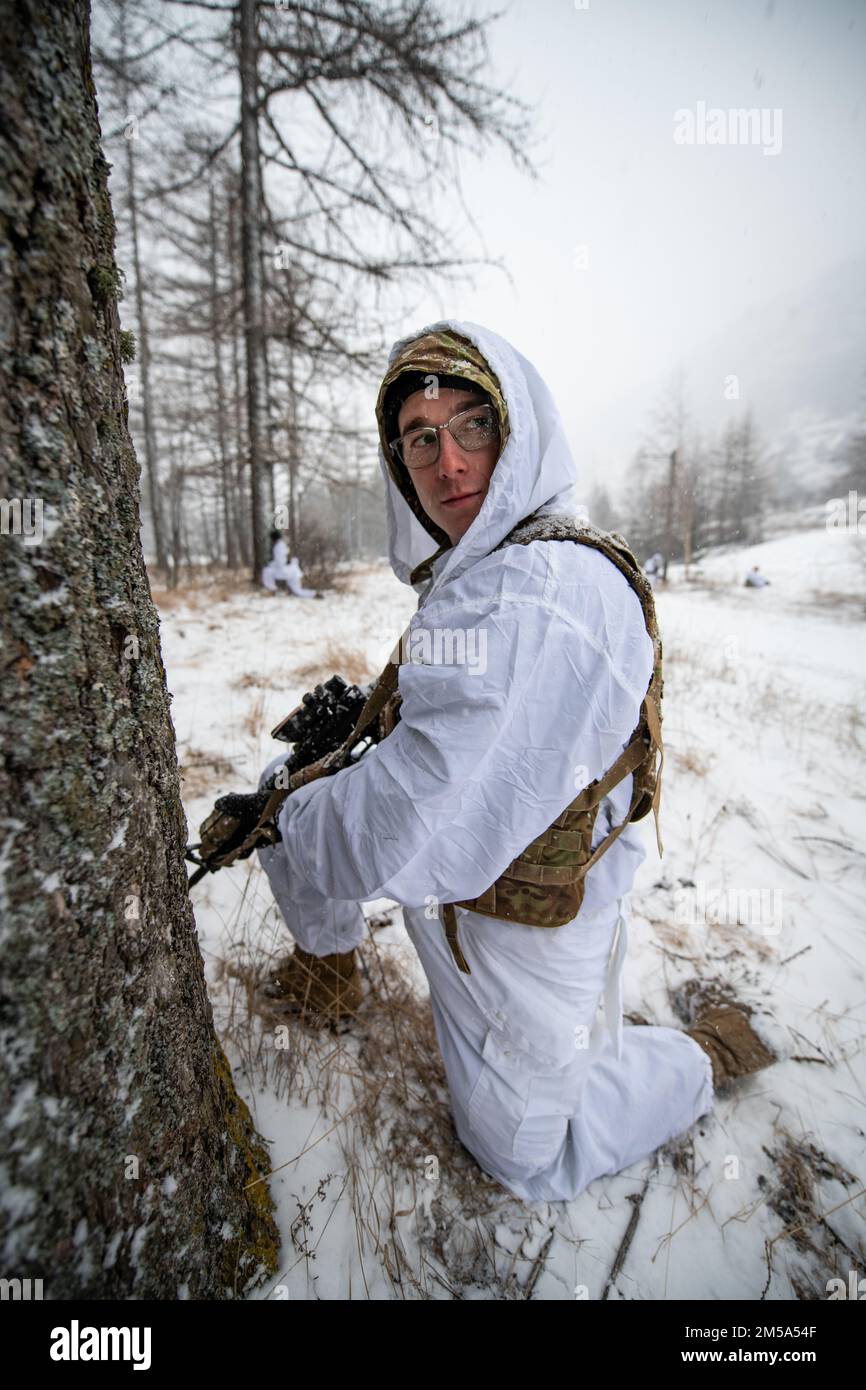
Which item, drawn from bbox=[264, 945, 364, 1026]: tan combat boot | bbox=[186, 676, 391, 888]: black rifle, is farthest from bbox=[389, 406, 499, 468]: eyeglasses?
bbox=[264, 945, 364, 1026]: tan combat boot

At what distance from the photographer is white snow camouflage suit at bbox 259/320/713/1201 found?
975 millimetres

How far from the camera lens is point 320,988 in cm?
172

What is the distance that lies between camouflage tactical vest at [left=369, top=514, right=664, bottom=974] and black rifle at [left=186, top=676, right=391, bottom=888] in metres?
0.51

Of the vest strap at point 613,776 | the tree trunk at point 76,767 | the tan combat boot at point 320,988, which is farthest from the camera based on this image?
the tan combat boot at point 320,988

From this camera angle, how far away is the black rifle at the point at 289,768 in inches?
52.7

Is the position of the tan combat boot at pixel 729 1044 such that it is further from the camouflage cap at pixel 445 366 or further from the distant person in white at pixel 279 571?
the distant person in white at pixel 279 571

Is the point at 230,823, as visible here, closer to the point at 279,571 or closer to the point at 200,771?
the point at 200,771

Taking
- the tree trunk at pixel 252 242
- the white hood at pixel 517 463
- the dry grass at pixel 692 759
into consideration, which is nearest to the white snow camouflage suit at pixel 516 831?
the white hood at pixel 517 463

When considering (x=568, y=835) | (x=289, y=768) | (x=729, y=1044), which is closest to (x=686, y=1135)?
A: (x=729, y=1044)

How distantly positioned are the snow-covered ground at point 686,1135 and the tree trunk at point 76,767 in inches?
22.7

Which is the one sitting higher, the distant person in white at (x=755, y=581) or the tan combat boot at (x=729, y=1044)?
the distant person in white at (x=755, y=581)

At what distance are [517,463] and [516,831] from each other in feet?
2.79

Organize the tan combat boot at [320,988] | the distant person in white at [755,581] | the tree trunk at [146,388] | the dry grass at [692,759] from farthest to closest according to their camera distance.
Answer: the distant person in white at [755,581] → the tree trunk at [146,388] → the dry grass at [692,759] → the tan combat boot at [320,988]
